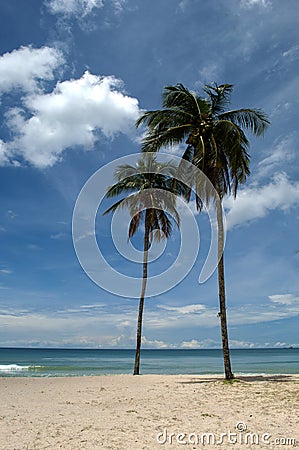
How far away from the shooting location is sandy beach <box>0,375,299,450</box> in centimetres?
654

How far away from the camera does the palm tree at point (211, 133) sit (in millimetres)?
15875

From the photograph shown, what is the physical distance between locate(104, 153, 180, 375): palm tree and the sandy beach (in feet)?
32.0

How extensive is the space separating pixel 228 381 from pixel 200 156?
811cm

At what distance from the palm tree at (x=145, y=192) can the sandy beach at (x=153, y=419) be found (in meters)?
9.74

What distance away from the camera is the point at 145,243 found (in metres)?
21.5

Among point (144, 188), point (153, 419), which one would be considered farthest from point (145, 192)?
point (153, 419)

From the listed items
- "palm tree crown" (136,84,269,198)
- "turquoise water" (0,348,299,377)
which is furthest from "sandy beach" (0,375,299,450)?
"turquoise water" (0,348,299,377)
